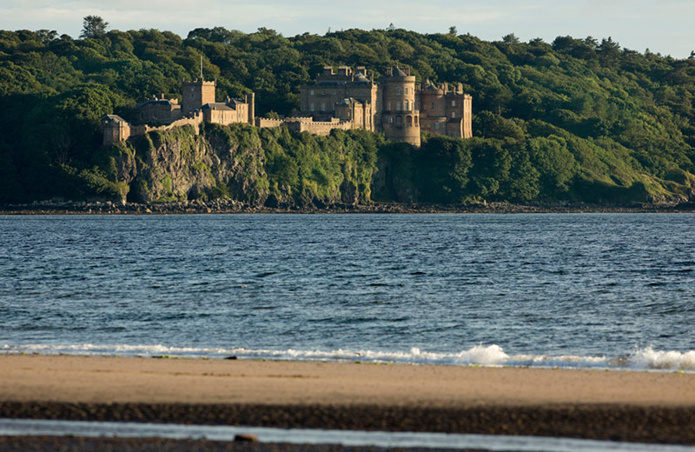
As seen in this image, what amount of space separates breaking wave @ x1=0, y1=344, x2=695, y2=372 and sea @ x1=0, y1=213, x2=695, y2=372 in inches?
1.9

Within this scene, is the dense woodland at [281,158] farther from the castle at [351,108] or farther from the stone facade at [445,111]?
the stone facade at [445,111]

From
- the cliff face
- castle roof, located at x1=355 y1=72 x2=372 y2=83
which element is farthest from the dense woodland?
castle roof, located at x1=355 y1=72 x2=372 y2=83

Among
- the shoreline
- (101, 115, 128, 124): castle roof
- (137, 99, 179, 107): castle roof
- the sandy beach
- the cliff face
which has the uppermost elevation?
(137, 99, 179, 107): castle roof

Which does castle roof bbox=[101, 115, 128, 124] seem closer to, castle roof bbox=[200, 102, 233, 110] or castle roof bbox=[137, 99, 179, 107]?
castle roof bbox=[137, 99, 179, 107]

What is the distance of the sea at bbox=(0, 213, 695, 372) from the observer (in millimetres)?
27500

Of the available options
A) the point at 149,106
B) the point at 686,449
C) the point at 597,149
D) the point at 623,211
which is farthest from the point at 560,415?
the point at 597,149

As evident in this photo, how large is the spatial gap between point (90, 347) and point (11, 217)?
12107 centimetres

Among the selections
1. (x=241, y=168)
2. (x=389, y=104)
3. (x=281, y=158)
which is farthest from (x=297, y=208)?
(x=389, y=104)

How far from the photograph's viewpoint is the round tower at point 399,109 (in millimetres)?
180125

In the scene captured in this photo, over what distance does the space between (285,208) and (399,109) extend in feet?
94.0

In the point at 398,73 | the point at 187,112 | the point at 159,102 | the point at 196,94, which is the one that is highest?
the point at 398,73

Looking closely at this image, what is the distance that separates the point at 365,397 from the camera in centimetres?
1983

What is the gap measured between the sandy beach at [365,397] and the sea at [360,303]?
2698 millimetres

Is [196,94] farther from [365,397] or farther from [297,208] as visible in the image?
[365,397]
